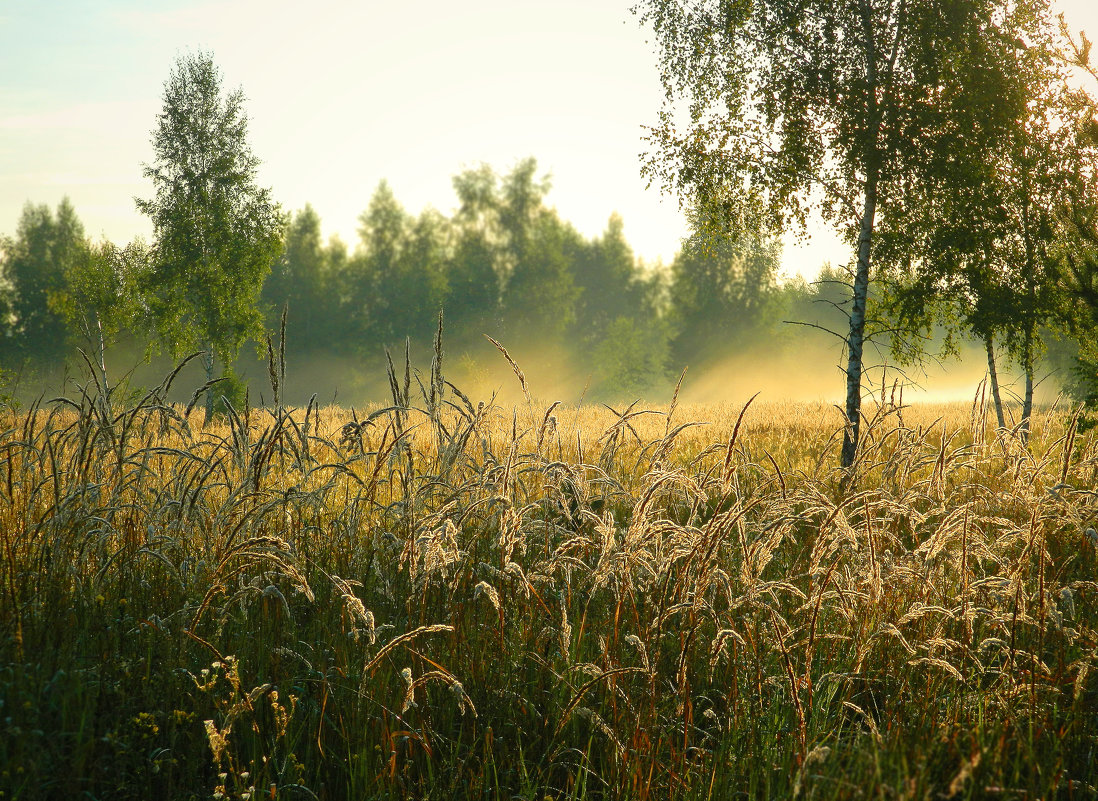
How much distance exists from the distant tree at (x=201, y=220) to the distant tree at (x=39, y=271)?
30555 millimetres

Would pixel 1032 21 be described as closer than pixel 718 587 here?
No

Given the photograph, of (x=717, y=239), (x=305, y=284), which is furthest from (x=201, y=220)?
(x=305, y=284)

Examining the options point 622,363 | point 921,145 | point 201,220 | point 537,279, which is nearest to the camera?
point 921,145

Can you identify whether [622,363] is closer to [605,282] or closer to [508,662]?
[605,282]

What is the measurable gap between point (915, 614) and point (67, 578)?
3.20 meters

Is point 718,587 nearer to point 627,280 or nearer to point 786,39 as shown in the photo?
point 786,39

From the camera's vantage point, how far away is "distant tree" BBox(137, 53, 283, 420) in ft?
89.7

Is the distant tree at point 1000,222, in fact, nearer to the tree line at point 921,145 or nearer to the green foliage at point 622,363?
the tree line at point 921,145

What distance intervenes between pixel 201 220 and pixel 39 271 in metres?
40.6

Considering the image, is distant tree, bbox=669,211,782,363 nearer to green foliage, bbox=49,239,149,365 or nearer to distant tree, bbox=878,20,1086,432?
green foliage, bbox=49,239,149,365

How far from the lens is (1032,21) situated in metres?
11.1

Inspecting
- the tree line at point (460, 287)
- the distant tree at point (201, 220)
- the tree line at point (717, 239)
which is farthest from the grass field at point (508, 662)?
the tree line at point (460, 287)

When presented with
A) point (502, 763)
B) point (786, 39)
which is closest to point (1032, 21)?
point (786, 39)

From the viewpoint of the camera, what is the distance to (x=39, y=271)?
5712cm
